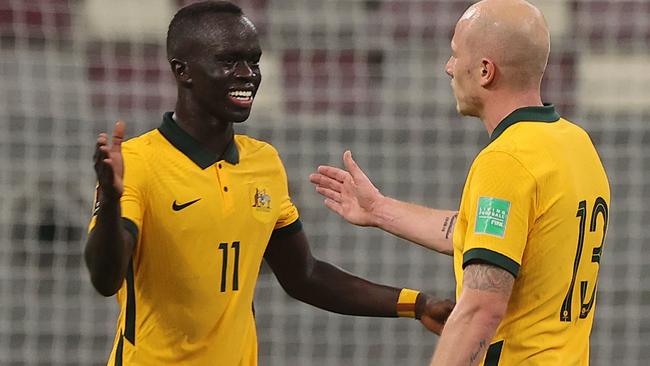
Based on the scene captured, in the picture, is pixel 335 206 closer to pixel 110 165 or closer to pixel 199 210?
pixel 199 210

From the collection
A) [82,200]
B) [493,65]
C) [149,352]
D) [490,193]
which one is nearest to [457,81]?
[493,65]

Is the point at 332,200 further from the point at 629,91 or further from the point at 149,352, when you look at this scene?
the point at 629,91

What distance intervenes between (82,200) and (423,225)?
365 centimetres

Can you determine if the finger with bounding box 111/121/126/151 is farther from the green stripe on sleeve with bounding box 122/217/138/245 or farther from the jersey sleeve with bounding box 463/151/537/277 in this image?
the jersey sleeve with bounding box 463/151/537/277

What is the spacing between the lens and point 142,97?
7398 millimetres

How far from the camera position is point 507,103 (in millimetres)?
3117

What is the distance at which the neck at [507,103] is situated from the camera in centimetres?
312

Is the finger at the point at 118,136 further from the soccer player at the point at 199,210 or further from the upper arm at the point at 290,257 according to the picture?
the upper arm at the point at 290,257

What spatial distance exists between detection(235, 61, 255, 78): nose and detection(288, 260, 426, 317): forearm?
66cm

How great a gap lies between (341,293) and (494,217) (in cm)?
96

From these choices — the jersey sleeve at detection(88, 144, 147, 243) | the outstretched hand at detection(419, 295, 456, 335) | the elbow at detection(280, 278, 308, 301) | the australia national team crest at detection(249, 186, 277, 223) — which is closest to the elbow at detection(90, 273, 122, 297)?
the jersey sleeve at detection(88, 144, 147, 243)

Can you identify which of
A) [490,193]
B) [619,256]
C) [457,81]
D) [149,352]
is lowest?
[619,256]

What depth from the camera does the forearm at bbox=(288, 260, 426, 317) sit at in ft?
12.4

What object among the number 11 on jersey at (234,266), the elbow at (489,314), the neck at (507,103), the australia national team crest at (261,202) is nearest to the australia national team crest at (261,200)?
the australia national team crest at (261,202)
